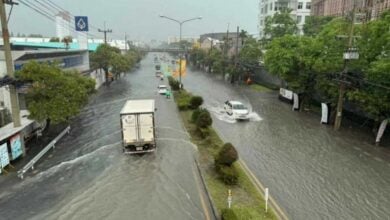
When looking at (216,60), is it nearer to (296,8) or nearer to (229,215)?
(296,8)

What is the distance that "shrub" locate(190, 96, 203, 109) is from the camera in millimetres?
33594

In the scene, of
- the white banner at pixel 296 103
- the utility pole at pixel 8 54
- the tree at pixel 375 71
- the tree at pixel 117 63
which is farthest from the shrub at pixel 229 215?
the tree at pixel 117 63

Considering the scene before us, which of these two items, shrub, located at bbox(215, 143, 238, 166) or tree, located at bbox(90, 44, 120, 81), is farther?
tree, located at bbox(90, 44, 120, 81)

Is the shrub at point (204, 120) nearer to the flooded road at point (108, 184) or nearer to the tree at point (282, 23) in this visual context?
the flooded road at point (108, 184)

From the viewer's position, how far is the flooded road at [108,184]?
13609mm

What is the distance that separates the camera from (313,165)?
1977 centimetres

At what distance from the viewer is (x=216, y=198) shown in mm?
14484

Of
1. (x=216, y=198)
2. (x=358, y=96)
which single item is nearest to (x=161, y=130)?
(x=216, y=198)

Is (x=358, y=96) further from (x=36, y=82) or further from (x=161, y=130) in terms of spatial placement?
(x=36, y=82)

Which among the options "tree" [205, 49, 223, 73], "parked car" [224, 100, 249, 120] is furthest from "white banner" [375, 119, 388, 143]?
"tree" [205, 49, 223, 73]

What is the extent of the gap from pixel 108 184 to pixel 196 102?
60.9ft

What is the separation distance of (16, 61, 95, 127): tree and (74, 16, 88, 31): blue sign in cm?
4164

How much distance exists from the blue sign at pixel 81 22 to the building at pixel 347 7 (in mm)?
45176

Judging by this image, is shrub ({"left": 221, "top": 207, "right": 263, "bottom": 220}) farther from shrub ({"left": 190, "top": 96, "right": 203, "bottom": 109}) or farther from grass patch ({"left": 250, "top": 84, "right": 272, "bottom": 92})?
grass patch ({"left": 250, "top": 84, "right": 272, "bottom": 92})
